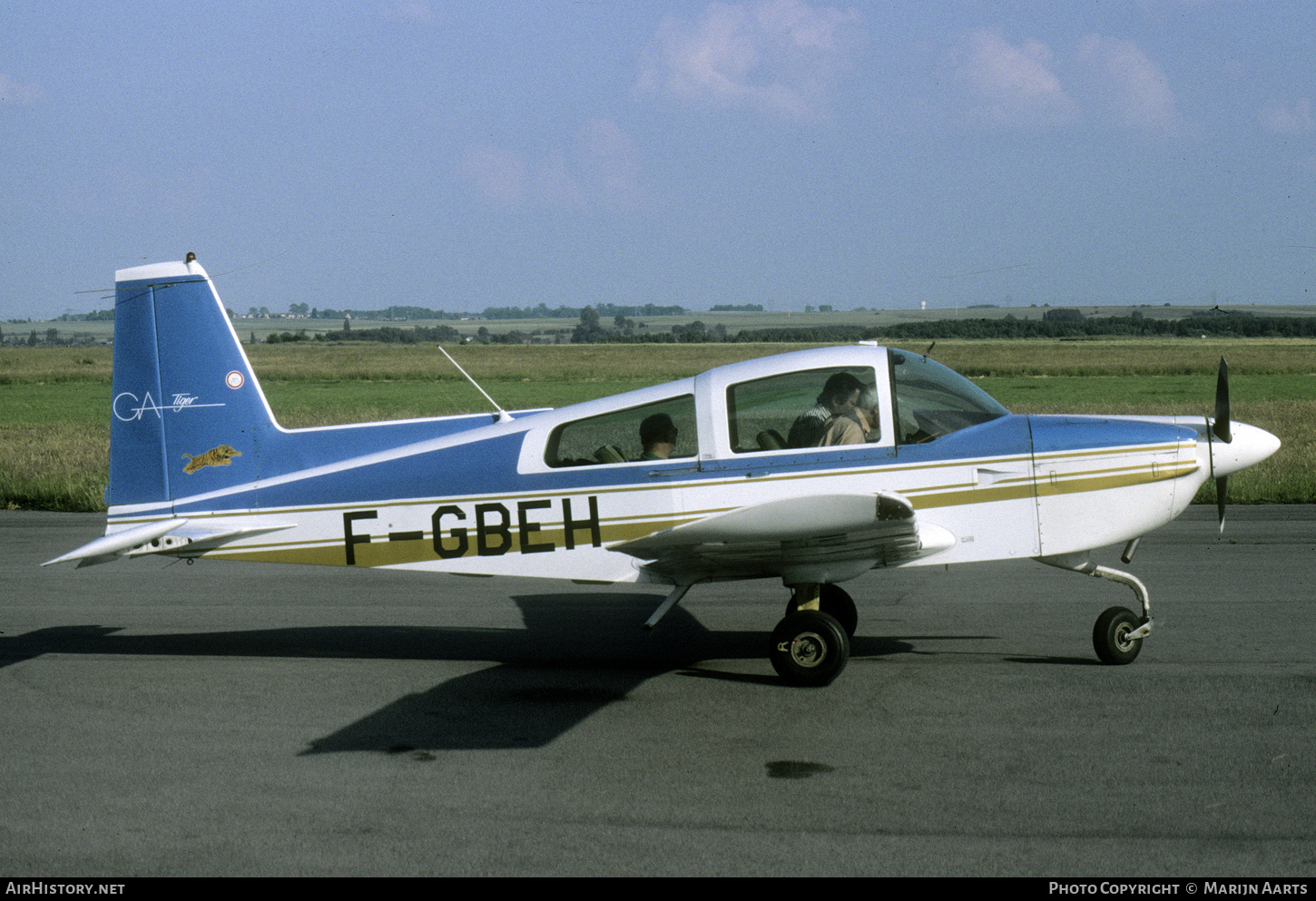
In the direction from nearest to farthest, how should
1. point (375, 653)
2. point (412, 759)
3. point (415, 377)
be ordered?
point (412, 759)
point (375, 653)
point (415, 377)

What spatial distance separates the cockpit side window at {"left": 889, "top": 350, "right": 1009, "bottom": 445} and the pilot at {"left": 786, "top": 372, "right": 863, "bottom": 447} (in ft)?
0.88

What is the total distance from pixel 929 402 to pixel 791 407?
2.81ft

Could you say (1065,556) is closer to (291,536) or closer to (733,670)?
(733,670)

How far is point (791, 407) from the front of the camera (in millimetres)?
6980

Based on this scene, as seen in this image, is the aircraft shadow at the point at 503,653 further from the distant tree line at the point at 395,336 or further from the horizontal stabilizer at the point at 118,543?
the distant tree line at the point at 395,336

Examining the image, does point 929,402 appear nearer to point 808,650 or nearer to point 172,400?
point 808,650

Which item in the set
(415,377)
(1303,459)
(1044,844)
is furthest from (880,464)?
(415,377)

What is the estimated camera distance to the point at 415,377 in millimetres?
64375

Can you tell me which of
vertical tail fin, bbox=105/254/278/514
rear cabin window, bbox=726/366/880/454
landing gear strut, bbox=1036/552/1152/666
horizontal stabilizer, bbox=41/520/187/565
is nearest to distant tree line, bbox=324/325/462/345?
vertical tail fin, bbox=105/254/278/514

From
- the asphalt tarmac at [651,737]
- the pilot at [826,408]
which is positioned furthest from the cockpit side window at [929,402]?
the asphalt tarmac at [651,737]

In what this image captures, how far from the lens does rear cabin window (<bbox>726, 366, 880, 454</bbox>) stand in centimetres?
692

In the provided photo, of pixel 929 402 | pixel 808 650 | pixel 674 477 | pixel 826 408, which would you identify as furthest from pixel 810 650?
pixel 929 402

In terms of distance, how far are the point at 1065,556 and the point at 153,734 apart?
18.2 feet

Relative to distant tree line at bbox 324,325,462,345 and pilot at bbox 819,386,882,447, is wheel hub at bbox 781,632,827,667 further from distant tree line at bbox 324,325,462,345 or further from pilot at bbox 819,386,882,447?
distant tree line at bbox 324,325,462,345
